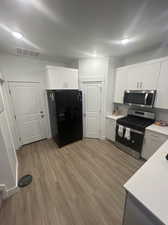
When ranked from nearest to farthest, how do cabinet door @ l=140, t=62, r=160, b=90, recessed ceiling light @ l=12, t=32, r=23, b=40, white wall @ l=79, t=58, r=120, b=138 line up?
recessed ceiling light @ l=12, t=32, r=23, b=40
cabinet door @ l=140, t=62, r=160, b=90
white wall @ l=79, t=58, r=120, b=138

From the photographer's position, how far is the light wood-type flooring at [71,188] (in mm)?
1421

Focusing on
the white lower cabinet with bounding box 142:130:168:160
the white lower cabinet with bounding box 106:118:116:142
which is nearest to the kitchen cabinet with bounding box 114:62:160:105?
the white lower cabinet with bounding box 106:118:116:142

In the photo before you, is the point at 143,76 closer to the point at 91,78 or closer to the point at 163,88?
the point at 163,88

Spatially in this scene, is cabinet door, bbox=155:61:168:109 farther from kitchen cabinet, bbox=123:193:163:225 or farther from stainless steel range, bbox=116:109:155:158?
kitchen cabinet, bbox=123:193:163:225

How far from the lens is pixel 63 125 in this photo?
294 cm

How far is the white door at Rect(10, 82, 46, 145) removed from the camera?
297 cm

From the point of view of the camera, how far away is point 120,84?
304 cm

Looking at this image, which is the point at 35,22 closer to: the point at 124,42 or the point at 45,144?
the point at 124,42

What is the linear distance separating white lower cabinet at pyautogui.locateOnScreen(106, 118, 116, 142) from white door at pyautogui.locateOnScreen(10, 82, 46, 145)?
7.35 ft

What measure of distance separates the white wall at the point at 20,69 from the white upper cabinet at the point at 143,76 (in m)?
2.61

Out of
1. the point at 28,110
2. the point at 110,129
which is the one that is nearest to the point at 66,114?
the point at 28,110

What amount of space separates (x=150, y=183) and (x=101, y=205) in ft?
3.65

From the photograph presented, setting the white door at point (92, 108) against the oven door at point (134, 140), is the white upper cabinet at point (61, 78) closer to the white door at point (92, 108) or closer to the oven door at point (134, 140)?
the white door at point (92, 108)

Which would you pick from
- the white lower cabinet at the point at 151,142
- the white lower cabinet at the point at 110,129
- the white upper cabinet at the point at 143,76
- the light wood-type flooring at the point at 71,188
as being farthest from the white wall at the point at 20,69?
the white lower cabinet at the point at 151,142
